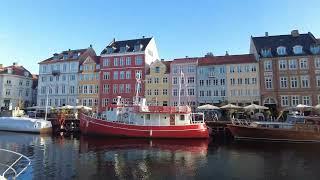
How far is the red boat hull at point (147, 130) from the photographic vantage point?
129ft

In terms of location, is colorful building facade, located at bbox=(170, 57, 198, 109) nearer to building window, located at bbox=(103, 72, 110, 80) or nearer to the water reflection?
building window, located at bbox=(103, 72, 110, 80)

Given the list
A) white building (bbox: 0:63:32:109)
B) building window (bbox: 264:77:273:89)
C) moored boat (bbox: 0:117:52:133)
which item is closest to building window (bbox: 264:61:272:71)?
building window (bbox: 264:77:273:89)

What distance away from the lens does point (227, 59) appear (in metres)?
57.2

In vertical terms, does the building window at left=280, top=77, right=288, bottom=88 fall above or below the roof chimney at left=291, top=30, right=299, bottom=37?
below

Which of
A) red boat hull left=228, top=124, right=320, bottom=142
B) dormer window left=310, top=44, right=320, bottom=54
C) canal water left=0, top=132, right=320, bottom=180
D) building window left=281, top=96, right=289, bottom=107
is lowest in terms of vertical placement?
canal water left=0, top=132, right=320, bottom=180

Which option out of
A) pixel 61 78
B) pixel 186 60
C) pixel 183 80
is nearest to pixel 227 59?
pixel 186 60

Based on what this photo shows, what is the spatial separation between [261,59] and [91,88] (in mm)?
33586

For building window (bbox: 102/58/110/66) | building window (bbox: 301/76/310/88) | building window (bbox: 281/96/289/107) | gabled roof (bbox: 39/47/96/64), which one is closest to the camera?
building window (bbox: 301/76/310/88)

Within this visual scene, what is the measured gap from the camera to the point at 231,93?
55.4 m

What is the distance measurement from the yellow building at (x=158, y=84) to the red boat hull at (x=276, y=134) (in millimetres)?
22417

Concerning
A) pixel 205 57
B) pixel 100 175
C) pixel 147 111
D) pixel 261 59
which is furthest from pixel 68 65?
pixel 100 175

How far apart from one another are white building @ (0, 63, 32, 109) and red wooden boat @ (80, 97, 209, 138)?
3682cm

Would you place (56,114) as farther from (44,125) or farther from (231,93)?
(231,93)

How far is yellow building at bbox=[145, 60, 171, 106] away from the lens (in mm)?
59406
